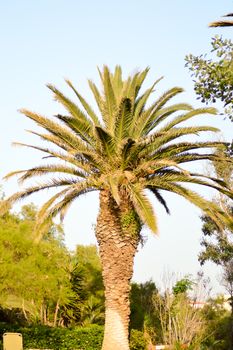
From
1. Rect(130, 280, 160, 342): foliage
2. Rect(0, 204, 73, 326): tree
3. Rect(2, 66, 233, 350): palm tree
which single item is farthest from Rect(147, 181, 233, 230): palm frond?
Rect(130, 280, 160, 342): foliage

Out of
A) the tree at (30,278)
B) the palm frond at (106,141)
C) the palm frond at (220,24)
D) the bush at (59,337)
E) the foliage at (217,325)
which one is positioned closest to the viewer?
the palm frond at (220,24)

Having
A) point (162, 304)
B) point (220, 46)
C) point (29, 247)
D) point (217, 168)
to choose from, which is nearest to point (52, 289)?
point (29, 247)

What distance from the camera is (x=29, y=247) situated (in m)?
29.8

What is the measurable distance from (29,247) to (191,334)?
9.40 metres

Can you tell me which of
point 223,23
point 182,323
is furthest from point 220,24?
point 182,323

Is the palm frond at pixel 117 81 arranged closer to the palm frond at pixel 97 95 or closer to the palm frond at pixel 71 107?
the palm frond at pixel 97 95

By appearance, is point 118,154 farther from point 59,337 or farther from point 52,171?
point 59,337

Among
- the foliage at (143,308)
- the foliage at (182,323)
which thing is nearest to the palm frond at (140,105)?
the foliage at (182,323)

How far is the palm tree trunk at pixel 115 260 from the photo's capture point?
65.6ft

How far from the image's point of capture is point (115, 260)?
20.2 m

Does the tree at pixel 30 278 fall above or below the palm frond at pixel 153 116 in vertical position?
below

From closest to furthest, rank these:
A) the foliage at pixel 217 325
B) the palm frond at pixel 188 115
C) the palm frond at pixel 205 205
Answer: the palm frond at pixel 205 205 → the palm frond at pixel 188 115 → the foliage at pixel 217 325

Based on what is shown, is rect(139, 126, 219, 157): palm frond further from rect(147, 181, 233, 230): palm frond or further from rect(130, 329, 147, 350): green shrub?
rect(130, 329, 147, 350): green shrub

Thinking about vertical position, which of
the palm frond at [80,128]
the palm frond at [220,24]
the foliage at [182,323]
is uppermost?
the palm frond at [80,128]
